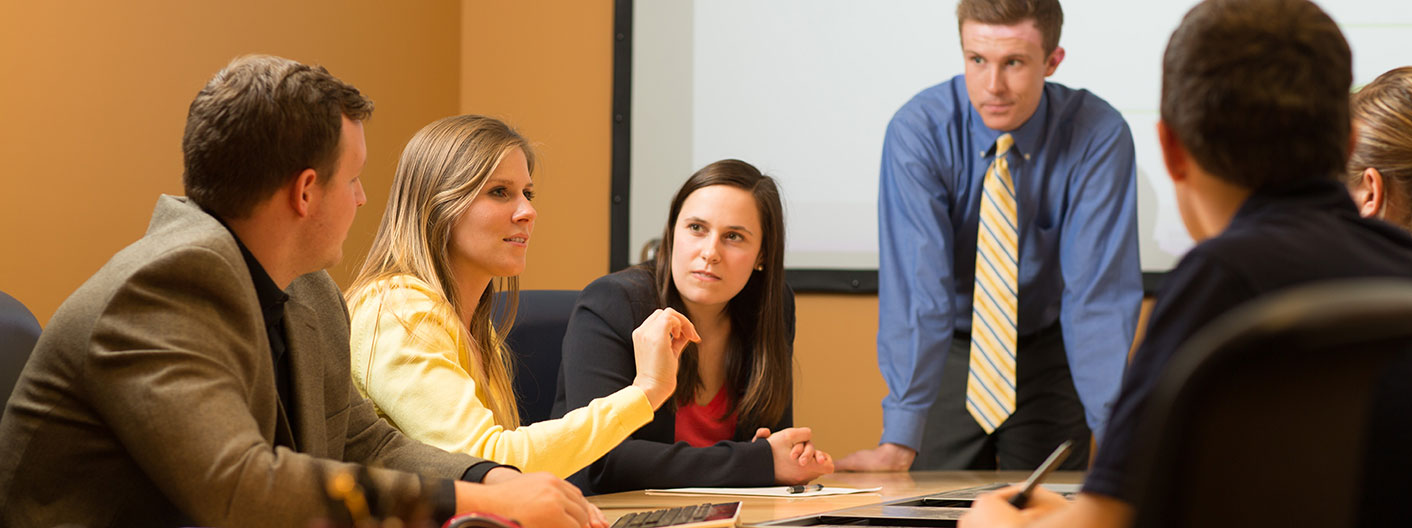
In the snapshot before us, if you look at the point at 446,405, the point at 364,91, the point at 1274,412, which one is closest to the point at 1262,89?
the point at 1274,412

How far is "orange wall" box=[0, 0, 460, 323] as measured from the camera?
199 cm

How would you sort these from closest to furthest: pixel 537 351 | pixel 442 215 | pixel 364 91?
1. pixel 442 215
2. pixel 537 351
3. pixel 364 91

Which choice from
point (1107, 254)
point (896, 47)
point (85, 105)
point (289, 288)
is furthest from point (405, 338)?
point (896, 47)

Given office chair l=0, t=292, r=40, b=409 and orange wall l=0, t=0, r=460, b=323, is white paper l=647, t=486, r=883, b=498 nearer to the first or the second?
office chair l=0, t=292, r=40, b=409

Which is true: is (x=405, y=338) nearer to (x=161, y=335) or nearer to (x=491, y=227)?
(x=491, y=227)

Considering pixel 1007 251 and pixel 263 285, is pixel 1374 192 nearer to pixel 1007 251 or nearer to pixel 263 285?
pixel 1007 251

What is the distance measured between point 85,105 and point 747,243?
1222 millimetres

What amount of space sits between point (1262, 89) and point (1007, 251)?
1.73 m

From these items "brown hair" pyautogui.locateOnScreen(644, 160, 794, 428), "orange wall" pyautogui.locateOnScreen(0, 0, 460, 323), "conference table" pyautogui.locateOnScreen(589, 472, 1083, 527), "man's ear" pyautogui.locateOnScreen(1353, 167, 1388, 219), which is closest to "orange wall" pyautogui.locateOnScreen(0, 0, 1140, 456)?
"orange wall" pyautogui.locateOnScreen(0, 0, 460, 323)

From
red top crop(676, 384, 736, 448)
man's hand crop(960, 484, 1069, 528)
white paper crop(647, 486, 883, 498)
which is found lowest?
red top crop(676, 384, 736, 448)

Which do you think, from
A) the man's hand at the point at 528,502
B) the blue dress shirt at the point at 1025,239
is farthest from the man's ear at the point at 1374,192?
the man's hand at the point at 528,502

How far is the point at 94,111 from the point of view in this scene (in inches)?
84.3

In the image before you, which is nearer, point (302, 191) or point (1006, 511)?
point (1006, 511)

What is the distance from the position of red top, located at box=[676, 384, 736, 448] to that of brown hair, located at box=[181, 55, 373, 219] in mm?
1016
